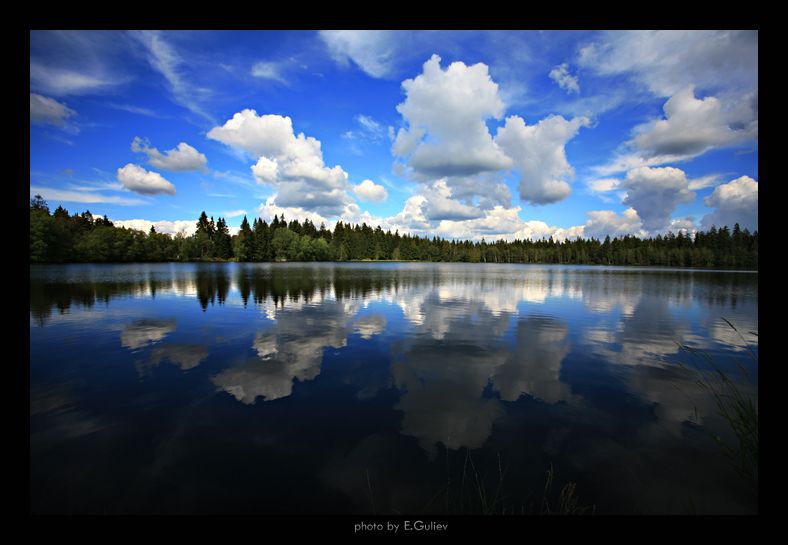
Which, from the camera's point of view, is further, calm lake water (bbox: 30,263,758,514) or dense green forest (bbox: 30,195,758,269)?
dense green forest (bbox: 30,195,758,269)

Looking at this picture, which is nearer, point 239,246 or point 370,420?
point 370,420

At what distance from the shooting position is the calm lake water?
5945 mm

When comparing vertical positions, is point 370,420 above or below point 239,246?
below

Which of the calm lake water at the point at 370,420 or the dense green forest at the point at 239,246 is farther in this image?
the dense green forest at the point at 239,246

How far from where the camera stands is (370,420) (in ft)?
27.9

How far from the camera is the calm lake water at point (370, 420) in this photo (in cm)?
595

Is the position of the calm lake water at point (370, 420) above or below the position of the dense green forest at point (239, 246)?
below

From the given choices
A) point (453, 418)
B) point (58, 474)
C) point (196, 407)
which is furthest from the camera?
point (196, 407)

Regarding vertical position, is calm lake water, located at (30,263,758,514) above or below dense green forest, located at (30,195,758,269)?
below
